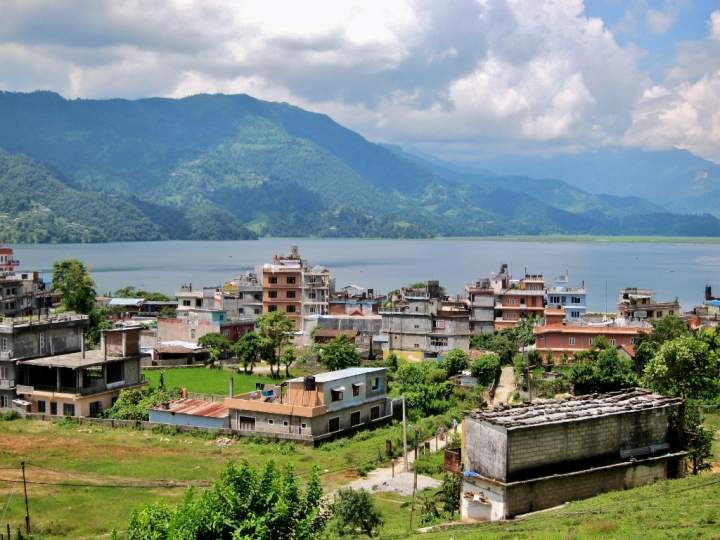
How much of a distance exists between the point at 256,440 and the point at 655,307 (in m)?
33.9

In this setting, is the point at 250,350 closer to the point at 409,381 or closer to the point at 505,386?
the point at 409,381

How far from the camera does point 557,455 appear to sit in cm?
1795

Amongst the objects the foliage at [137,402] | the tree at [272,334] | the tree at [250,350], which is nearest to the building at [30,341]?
the foliage at [137,402]

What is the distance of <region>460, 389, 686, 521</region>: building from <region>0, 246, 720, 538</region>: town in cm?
4

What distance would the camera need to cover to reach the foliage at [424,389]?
35312 mm

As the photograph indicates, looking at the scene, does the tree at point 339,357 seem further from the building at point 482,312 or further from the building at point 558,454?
the building at point 558,454

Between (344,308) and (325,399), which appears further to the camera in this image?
(344,308)

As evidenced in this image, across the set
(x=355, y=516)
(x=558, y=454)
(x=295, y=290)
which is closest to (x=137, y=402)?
(x=355, y=516)

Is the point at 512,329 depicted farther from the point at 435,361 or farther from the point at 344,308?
the point at 344,308

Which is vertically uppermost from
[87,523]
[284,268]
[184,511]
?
[284,268]

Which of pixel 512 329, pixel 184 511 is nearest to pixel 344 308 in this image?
pixel 512 329

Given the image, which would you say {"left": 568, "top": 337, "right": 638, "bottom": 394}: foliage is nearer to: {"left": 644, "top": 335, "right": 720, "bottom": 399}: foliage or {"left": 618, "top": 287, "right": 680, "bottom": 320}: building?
{"left": 644, "top": 335, "right": 720, "bottom": 399}: foliage

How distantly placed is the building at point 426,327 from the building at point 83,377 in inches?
714

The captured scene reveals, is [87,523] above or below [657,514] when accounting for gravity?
below
